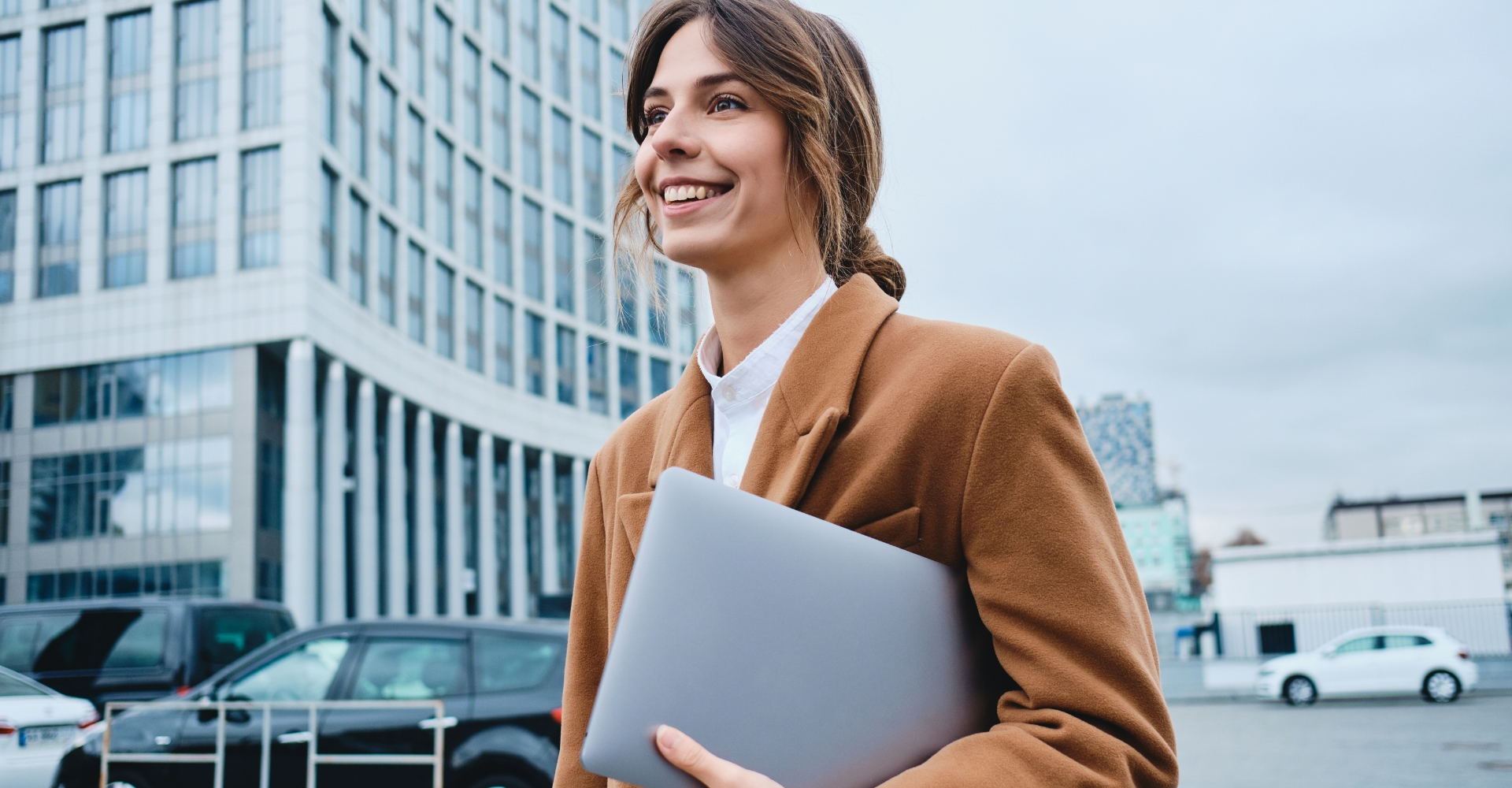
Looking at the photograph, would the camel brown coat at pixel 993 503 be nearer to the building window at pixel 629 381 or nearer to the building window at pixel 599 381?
the building window at pixel 599 381

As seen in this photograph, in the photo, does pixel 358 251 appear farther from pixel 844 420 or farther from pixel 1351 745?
pixel 844 420

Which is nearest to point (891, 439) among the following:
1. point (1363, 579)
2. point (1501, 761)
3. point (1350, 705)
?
point (1501, 761)

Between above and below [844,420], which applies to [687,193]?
above

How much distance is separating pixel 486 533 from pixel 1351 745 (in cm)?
3419

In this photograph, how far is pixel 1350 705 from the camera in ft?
64.2

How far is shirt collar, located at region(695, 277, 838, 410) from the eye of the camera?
4.51 feet

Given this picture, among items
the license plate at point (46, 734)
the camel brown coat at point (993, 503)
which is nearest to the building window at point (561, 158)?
the license plate at point (46, 734)

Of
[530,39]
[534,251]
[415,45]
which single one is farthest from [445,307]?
[530,39]

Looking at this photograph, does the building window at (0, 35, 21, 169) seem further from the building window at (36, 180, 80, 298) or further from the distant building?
the distant building

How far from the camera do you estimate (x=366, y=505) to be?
34125mm

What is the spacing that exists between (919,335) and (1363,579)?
30573 millimetres

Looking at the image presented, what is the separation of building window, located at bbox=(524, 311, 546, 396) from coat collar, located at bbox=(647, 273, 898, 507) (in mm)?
44349

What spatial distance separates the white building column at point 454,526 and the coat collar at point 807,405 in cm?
4055

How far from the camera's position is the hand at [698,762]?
954mm
